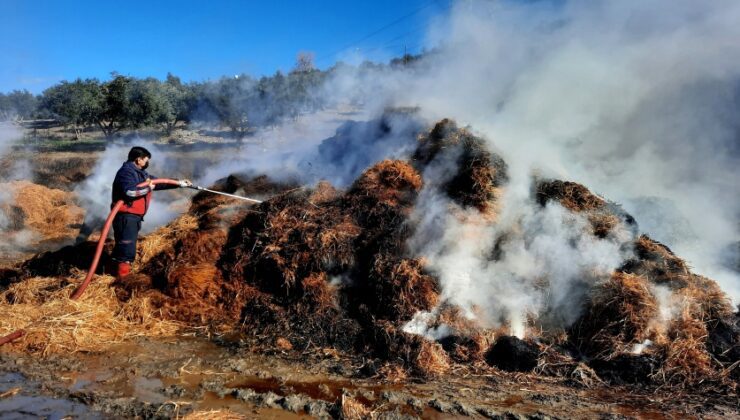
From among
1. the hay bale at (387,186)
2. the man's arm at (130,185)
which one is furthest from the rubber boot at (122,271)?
the hay bale at (387,186)

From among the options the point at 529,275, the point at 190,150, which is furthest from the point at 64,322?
the point at 190,150

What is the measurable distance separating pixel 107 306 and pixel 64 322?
64cm

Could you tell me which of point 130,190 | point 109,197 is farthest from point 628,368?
point 109,197

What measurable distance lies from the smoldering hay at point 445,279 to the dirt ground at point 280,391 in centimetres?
23

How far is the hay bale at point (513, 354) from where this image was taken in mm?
4633

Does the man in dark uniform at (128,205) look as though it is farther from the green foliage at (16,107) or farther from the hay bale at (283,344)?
the green foliage at (16,107)

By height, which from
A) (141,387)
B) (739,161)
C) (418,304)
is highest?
(739,161)

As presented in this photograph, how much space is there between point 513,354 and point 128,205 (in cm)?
498

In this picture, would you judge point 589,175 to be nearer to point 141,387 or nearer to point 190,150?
point 141,387

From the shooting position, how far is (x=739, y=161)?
1079 cm

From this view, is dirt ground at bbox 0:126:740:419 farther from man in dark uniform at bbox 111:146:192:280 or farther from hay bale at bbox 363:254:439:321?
man in dark uniform at bbox 111:146:192:280

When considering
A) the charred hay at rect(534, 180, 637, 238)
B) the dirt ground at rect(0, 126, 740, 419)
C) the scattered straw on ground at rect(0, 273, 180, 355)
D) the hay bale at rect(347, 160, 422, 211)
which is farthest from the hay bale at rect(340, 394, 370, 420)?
the charred hay at rect(534, 180, 637, 238)

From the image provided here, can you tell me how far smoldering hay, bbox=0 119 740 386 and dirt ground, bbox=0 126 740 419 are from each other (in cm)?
23

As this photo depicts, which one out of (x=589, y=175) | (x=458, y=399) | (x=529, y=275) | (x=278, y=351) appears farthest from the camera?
(x=589, y=175)
